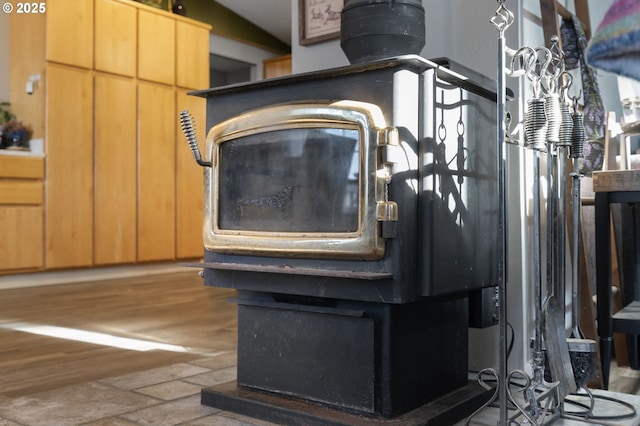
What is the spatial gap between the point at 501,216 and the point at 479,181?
A: 0.33 m

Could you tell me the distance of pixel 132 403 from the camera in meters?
1.62

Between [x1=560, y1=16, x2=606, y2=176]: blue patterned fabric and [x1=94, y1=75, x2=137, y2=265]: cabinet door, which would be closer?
[x1=560, y1=16, x2=606, y2=176]: blue patterned fabric

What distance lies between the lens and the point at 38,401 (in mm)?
1636

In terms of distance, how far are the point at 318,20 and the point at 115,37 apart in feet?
11.2

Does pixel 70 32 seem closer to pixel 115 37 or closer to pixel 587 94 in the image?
pixel 115 37

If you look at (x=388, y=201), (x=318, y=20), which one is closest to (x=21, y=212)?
(x=318, y=20)

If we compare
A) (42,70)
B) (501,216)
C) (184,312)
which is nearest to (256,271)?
(501,216)

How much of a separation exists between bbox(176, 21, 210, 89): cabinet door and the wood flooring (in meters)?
1.99

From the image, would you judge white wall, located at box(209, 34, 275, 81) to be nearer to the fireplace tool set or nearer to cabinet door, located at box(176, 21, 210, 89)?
cabinet door, located at box(176, 21, 210, 89)

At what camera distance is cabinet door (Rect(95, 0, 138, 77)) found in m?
5.05

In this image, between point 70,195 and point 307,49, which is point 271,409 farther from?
point 70,195

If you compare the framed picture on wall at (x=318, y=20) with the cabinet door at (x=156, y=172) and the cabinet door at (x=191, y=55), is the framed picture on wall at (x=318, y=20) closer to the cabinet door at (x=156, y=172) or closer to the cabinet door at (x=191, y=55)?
the cabinet door at (x=156, y=172)

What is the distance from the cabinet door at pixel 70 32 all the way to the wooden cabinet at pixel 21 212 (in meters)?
0.80

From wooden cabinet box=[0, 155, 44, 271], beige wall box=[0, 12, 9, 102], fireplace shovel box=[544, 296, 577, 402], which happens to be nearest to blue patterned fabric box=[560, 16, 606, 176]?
fireplace shovel box=[544, 296, 577, 402]
